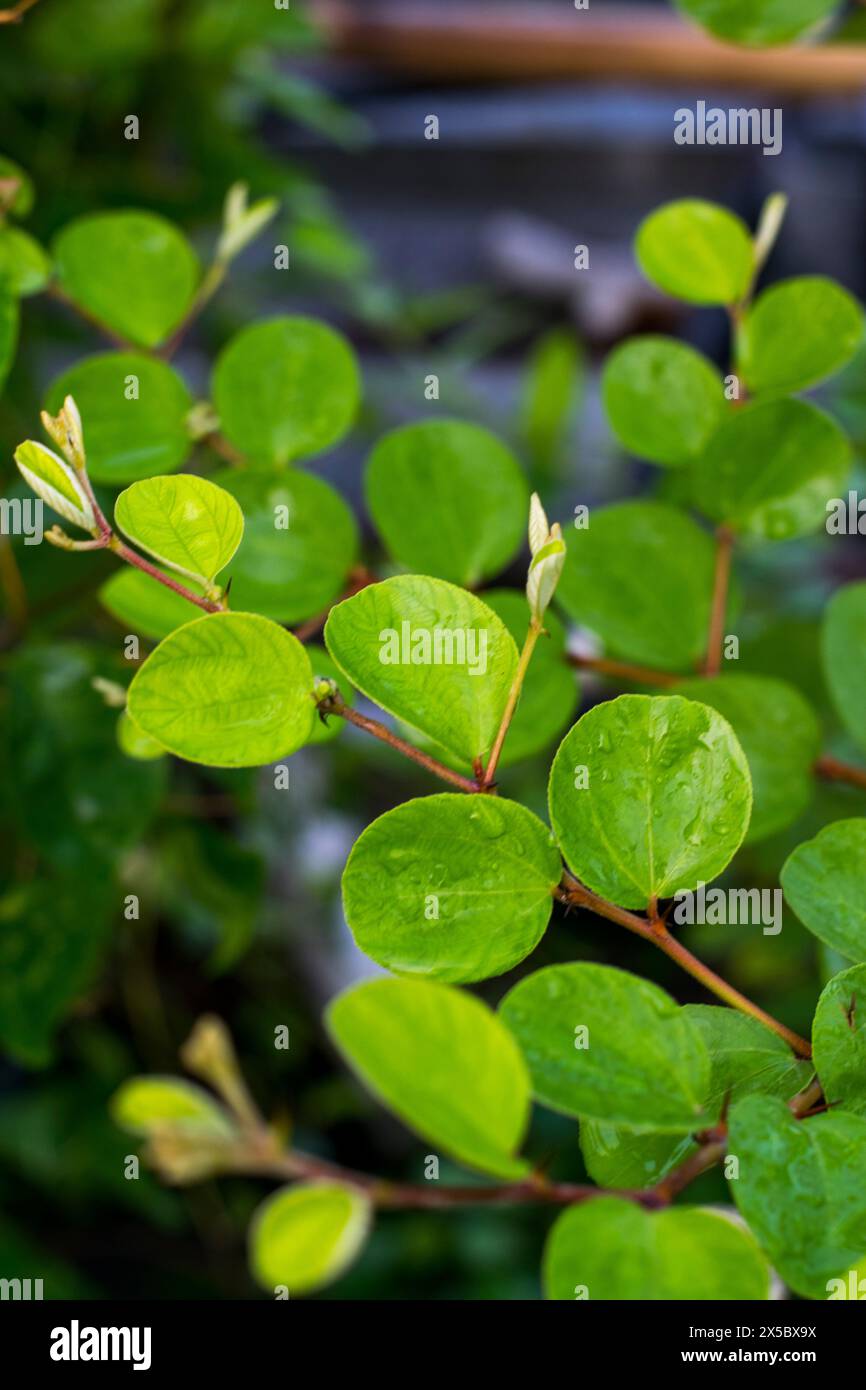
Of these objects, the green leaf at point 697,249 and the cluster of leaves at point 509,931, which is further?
the green leaf at point 697,249

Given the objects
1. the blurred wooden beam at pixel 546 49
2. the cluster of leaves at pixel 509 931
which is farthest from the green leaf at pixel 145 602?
the blurred wooden beam at pixel 546 49

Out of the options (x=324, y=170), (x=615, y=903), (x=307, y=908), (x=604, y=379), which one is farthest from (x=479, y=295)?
(x=615, y=903)

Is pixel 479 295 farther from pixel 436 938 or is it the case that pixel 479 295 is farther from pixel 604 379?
pixel 436 938

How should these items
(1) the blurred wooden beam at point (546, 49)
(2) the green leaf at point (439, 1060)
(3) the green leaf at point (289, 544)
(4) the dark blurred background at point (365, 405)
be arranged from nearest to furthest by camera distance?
1. (2) the green leaf at point (439, 1060)
2. (3) the green leaf at point (289, 544)
3. (4) the dark blurred background at point (365, 405)
4. (1) the blurred wooden beam at point (546, 49)

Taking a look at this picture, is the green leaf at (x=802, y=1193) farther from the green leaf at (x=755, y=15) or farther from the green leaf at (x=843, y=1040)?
the green leaf at (x=755, y=15)

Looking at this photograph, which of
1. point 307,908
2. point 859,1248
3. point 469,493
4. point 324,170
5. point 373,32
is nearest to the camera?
point 859,1248

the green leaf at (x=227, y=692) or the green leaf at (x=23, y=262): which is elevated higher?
the green leaf at (x=23, y=262)

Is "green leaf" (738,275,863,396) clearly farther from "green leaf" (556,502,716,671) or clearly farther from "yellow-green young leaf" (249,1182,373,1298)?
"yellow-green young leaf" (249,1182,373,1298)
